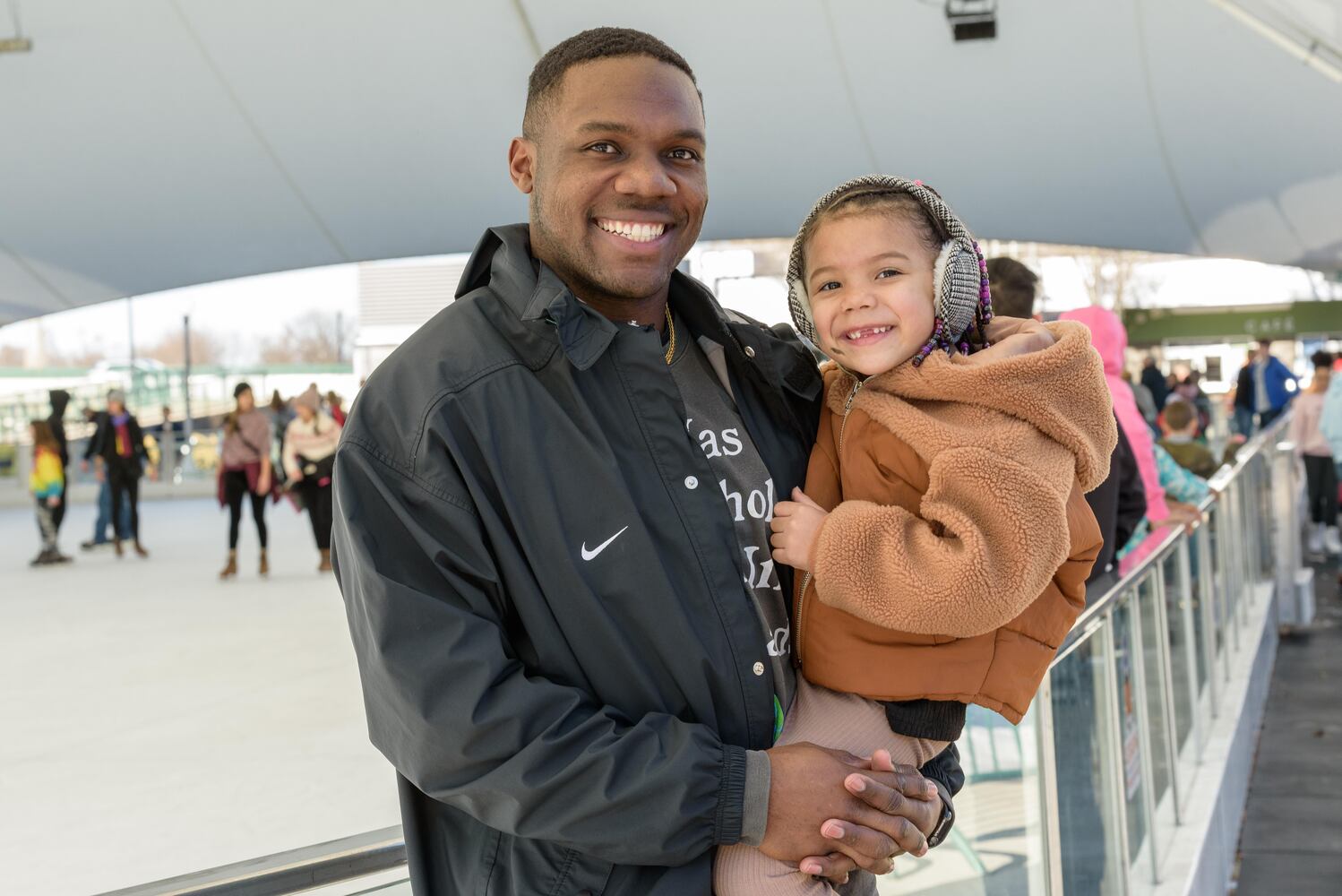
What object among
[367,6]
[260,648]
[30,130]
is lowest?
[260,648]

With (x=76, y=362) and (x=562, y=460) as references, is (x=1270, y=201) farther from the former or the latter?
(x=76, y=362)

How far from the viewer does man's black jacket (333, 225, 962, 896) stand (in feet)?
4.03

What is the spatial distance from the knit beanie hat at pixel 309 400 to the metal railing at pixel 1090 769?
750cm

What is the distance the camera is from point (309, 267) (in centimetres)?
1589

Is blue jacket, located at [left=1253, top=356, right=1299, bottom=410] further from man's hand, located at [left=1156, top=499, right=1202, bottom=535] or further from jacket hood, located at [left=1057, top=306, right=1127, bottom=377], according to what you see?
jacket hood, located at [left=1057, top=306, right=1127, bottom=377]

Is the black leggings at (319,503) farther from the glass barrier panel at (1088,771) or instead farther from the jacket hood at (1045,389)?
the jacket hood at (1045,389)

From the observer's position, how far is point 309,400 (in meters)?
11.0

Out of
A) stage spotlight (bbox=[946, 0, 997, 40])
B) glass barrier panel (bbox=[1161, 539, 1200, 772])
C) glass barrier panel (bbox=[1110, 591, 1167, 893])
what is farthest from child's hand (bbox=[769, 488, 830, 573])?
stage spotlight (bbox=[946, 0, 997, 40])

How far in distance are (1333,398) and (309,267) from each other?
11.4m

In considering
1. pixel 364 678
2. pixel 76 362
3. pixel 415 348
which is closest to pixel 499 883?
pixel 364 678

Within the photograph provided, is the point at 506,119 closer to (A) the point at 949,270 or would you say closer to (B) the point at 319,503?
(B) the point at 319,503

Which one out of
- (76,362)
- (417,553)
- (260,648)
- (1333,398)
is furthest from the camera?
(76,362)

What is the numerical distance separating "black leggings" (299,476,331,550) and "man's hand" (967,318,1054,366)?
9556 millimetres

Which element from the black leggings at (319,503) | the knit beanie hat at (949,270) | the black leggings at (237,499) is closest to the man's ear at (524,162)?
the knit beanie hat at (949,270)
